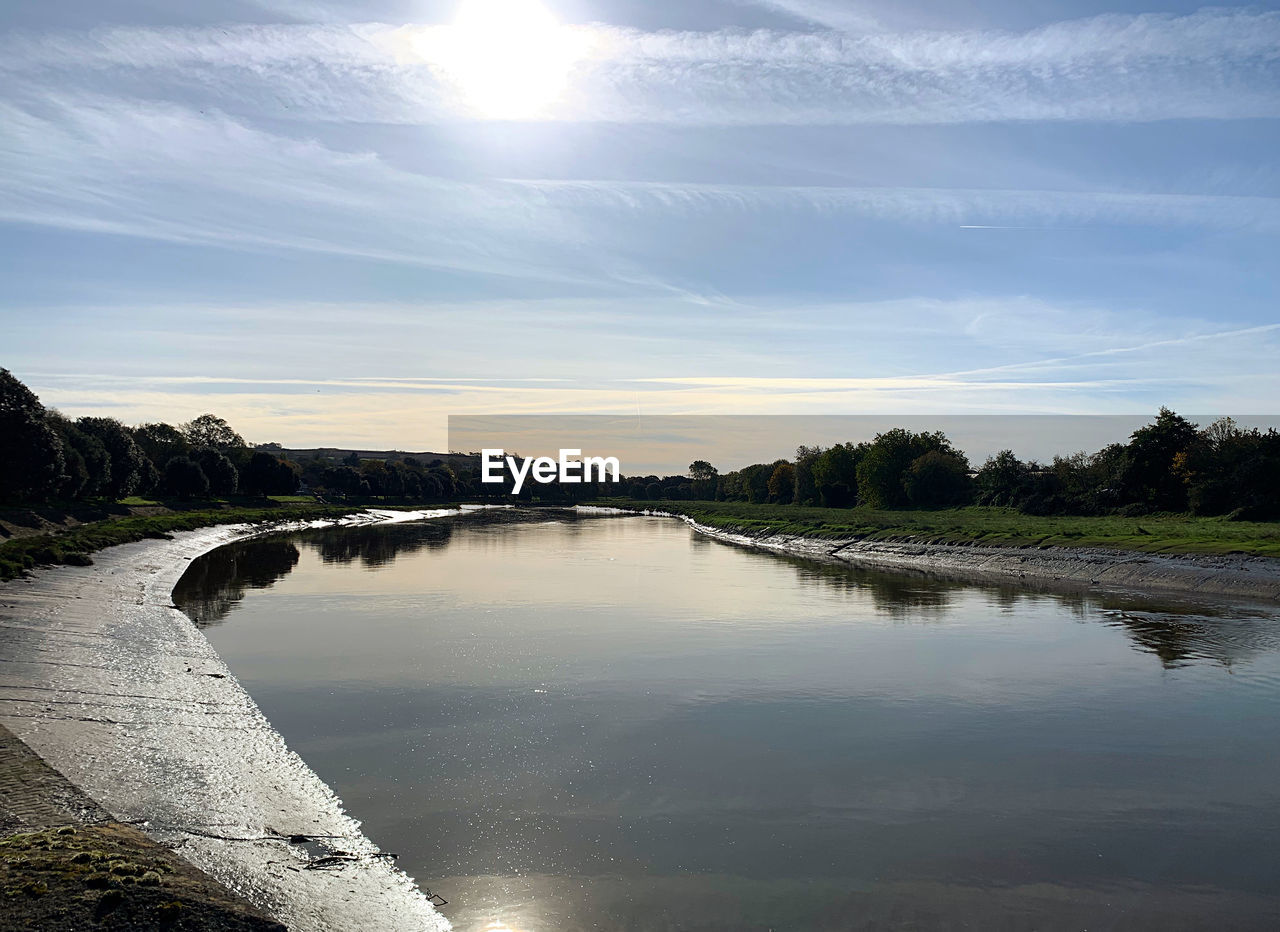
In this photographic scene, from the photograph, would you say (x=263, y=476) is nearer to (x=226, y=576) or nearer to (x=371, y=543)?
(x=371, y=543)

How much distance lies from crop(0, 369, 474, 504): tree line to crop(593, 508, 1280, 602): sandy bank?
4758cm

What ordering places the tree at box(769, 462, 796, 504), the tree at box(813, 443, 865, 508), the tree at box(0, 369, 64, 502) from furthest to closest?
1. the tree at box(769, 462, 796, 504)
2. the tree at box(813, 443, 865, 508)
3. the tree at box(0, 369, 64, 502)

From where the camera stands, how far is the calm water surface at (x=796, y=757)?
9203 mm

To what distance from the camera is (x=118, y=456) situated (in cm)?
7875

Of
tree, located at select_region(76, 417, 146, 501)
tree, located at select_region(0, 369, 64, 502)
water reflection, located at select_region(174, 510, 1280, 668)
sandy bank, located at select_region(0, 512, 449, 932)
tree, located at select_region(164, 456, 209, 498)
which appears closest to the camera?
sandy bank, located at select_region(0, 512, 449, 932)

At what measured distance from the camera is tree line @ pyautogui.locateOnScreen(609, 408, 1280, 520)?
55531mm

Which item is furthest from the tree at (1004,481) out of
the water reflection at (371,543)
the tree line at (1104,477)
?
the water reflection at (371,543)

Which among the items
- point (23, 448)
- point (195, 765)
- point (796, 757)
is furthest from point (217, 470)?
point (796, 757)

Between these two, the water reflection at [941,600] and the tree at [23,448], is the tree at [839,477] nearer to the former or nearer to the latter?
the water reflection at [941,600]

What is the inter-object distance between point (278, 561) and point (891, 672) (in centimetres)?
3831

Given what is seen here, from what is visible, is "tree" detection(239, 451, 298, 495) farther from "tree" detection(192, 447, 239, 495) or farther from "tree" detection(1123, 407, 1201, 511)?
"tree" detection(1123, 407, 1201, 511)

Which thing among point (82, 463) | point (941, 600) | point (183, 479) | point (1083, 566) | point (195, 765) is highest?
point (82, 463)

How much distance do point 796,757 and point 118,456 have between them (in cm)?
8017

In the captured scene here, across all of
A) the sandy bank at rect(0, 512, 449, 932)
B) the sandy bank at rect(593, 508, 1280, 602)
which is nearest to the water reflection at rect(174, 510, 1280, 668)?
the sandy bank at rect(593, 508, 1280, 602)
